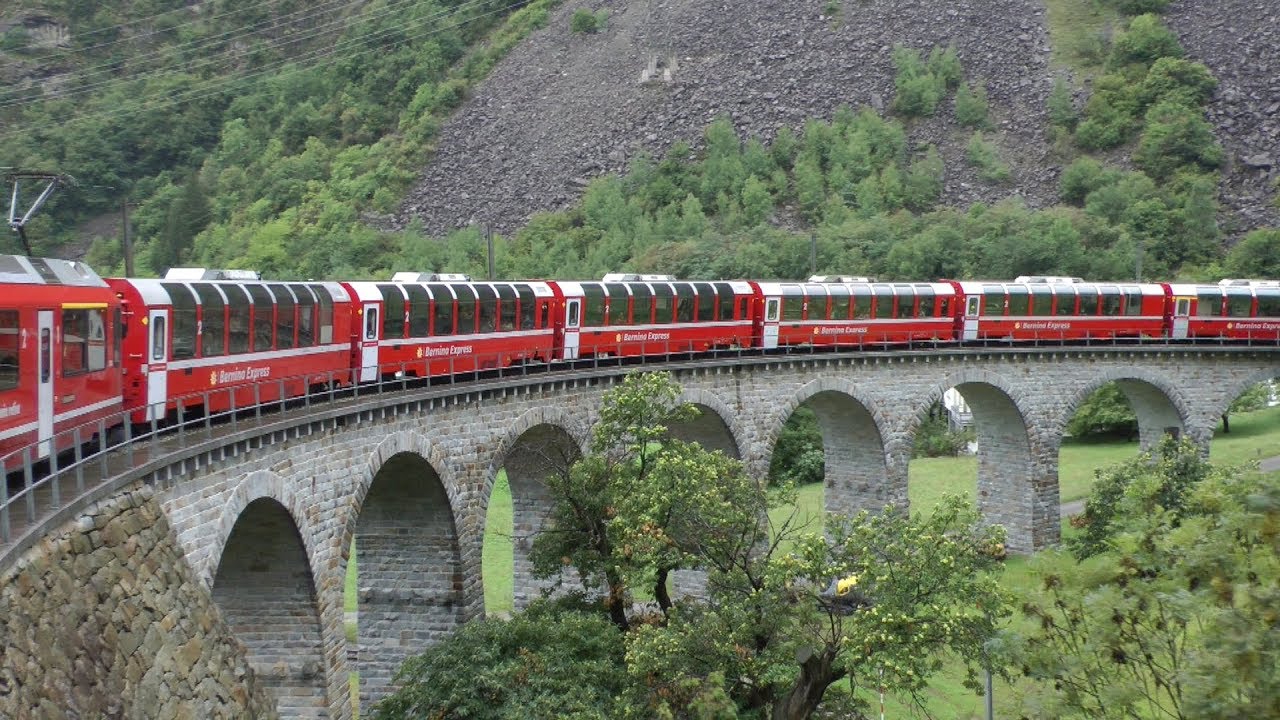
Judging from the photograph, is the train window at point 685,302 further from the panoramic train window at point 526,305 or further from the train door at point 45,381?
the train door at point 45,381

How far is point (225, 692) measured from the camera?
66.8 ft

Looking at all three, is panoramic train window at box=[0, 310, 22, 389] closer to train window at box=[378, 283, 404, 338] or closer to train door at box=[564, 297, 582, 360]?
train window at box=[378, 283, 404, 338]

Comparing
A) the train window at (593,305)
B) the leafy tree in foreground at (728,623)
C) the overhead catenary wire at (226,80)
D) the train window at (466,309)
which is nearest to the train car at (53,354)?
the leafy tree in foreground at (728,623)

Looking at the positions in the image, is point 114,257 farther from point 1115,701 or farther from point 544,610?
point 1115,701

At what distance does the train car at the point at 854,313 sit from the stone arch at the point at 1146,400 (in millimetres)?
5654

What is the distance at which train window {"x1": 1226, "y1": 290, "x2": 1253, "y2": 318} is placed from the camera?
54.6m

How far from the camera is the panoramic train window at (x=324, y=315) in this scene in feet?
92.9

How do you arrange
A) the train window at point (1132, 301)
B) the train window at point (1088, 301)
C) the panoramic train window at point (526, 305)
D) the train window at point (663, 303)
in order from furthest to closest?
the train window at point (1132, 301)
the train window at point (1088, 301)
the train window at point (663, 303)
the panoramic train window at point (526, 305)

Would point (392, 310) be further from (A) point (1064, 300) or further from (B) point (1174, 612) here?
(A) point (1064, 300)

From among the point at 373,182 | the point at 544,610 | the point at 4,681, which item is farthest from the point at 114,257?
the point at 4,681

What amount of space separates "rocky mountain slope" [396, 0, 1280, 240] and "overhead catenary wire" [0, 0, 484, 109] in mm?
40122

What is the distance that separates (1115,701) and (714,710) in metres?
9.52

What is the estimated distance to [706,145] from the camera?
109 metres

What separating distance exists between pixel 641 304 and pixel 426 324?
9114 mm
